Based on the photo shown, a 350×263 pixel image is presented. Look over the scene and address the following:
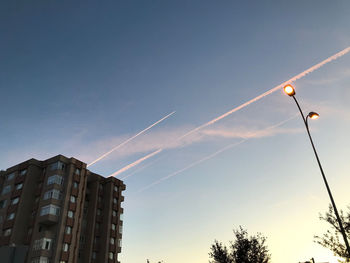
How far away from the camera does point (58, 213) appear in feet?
150

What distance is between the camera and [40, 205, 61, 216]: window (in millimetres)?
44594

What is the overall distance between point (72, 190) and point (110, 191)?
11.2 m

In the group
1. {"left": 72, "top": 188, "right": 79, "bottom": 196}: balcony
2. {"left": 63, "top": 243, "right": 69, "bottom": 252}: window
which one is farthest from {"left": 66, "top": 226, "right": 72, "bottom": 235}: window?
{"left": 72, "top": 188, "right": 79, "bottom": 196}: balcony

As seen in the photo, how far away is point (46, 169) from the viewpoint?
50438 mm

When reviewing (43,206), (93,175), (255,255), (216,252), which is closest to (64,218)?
(43,206)

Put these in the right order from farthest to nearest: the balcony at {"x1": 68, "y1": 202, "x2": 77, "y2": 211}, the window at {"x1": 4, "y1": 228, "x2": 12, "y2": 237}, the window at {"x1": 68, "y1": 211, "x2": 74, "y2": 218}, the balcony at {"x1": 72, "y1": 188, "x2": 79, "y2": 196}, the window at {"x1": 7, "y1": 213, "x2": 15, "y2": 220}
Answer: the balcony at {"x1": 72, "y1": 188, "x2": 79, "y2": 196}, the balcony at {"x1": 68, "y1": 202, "x2": 77, "y2": 211}, the window at {"x1": 68, "y1": 211, "x2": 74, "y2": 218}, the window at {"x1": 7, "y1": 213, "x2": 15, "y2": 220}, the window at {"x1": 4, "y1": 228, "x2": 12, "y2": 237}

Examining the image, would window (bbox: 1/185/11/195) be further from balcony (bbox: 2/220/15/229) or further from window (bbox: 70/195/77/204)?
window (bbox: 70/195/77/204)

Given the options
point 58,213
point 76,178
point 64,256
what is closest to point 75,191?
point 76,178

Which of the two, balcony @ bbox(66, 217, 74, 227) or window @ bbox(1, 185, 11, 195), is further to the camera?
window @ bbox(1, 185, 11, 195)

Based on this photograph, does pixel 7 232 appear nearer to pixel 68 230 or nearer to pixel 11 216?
pixel 11 216

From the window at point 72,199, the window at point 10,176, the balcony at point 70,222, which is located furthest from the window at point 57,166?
the balcony at point 70,222

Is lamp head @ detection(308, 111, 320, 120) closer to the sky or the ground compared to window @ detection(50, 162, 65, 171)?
closer to the ground

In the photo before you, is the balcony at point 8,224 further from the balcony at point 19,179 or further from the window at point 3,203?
the balcony at point 19,179

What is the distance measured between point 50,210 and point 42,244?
17.0 feet
